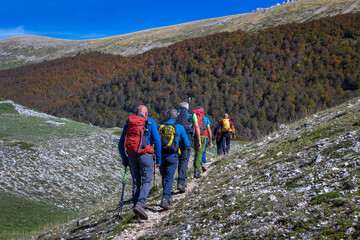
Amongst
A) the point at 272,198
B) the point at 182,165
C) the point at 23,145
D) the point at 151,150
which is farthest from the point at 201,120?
the point at 23,145

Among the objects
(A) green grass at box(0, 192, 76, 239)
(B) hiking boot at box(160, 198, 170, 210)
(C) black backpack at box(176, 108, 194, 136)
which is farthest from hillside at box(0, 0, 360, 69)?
(B) hiking boot at box(160, 198, 170, 210)

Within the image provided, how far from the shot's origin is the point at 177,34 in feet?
490

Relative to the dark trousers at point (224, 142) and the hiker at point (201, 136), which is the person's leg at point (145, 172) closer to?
the hiker at point (201, 136)

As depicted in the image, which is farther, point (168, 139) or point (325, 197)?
point (168, 139)

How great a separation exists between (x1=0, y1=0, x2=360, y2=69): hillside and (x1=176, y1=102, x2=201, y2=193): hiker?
4160 inches

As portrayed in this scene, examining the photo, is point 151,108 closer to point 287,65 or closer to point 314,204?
point 287,65

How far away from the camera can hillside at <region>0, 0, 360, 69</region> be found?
110 metres

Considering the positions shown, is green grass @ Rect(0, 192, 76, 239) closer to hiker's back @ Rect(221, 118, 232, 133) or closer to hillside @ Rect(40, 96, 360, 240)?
hillside @ Rect(40, 96, 360, 240)

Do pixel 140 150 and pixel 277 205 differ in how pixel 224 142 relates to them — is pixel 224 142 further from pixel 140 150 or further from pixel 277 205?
pixel 277 205

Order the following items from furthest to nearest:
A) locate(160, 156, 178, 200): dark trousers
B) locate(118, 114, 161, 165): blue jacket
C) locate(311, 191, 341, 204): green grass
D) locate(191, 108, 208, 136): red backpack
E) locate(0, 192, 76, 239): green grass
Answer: locate(191, 108, 208, 136): red backpack
locate(0, 192, 76, 239): green grass
locate(160, 156, 178, 200): dark trousers
locate(118, 114, 161, 165): blue jacket
locate(311, 191, 341, 204): green grass

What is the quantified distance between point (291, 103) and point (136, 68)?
47786mm

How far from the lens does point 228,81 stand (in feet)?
228

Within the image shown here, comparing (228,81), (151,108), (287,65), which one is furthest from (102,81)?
(287,65)

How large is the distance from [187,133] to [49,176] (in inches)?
356
